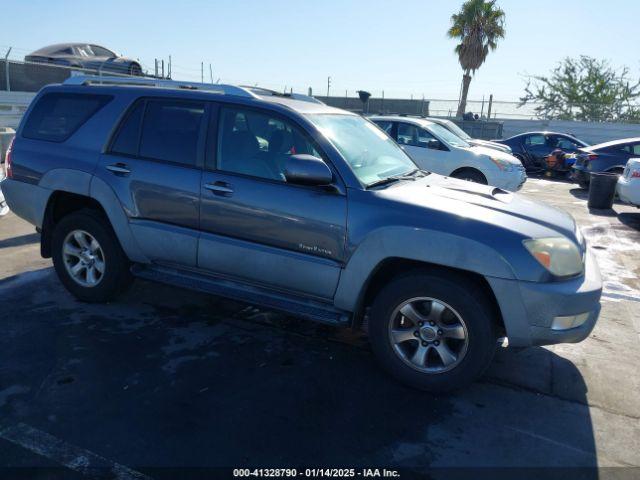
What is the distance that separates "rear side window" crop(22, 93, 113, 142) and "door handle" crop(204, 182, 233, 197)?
138 centimetres

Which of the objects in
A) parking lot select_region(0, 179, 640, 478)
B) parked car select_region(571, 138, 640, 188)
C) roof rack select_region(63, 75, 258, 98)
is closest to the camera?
parking lot select_region(0, 179, 640, 478)

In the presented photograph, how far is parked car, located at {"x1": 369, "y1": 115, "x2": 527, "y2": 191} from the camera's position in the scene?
10305 millimetres

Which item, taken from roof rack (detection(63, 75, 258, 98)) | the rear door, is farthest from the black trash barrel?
the rear door

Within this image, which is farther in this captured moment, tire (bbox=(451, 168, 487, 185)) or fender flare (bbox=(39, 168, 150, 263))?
tire (bbox=(451, 168, 487, 185))

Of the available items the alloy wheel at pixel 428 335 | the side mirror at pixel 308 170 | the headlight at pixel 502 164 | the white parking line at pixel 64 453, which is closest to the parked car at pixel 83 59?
the headlight at pixel 502 164

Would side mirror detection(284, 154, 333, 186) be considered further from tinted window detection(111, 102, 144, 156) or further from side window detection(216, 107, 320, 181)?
tinted window detection(111, 102, 144, 156)

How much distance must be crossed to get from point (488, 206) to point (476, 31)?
28.0m

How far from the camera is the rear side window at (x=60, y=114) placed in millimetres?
4562

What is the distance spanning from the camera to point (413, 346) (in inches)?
140

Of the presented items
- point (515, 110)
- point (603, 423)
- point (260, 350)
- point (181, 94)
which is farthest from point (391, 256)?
point (515, 110)

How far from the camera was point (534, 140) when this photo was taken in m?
17.2

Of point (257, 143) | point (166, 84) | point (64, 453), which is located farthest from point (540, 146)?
point (64, 453)

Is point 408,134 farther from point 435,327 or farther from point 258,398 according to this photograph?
point 258,398

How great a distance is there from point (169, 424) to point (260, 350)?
1.05m
